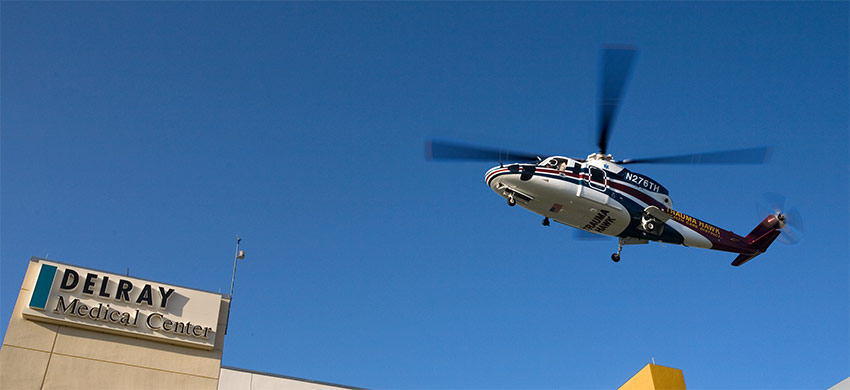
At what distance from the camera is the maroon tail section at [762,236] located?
30.5 m

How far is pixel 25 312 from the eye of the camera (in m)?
22.3

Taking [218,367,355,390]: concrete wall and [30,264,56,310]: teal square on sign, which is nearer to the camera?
[30,264,56,310]: teal square on sign

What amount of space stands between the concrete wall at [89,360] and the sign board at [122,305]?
0.25m

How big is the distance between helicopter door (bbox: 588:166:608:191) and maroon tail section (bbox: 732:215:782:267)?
8593 millimetres

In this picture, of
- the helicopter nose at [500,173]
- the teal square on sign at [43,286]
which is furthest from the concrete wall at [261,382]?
the helicopter nose at [500,173]

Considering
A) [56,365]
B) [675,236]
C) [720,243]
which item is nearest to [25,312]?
[56,365]

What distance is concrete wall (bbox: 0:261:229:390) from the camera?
70.7 ft

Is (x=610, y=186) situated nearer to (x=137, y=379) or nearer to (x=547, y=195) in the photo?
(x=547, y=195)

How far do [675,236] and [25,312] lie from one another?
72.9ft

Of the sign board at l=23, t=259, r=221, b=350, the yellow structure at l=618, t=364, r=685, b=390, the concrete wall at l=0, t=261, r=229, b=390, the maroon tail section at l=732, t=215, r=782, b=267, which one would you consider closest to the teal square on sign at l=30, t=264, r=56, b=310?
the sign board at l=23, t=259, r=221, b=350

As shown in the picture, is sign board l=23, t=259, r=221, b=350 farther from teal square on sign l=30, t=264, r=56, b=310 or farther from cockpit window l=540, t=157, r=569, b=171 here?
cockpit window l=540, t=157, r=569, b=171

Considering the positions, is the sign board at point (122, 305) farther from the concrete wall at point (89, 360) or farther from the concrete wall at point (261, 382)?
the concrete wall at point (261, 382)

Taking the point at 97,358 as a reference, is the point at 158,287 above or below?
above

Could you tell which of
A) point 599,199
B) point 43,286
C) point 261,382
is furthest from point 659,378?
point 43,286
